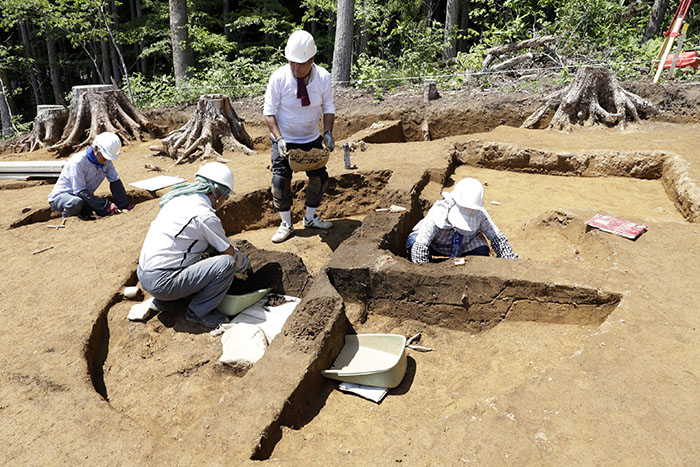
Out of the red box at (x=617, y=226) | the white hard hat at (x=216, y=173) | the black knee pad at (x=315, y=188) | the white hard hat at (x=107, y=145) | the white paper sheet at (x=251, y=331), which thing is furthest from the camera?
the white hard hat at (x=107, y=145)

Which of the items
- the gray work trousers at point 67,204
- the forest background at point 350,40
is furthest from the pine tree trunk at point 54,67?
the gray work trousers at point 67,204

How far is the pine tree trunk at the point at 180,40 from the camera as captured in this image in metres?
12.4

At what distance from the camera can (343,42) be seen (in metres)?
10.4

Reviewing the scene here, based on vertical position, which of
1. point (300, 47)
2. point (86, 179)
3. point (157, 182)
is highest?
point (300, 47)

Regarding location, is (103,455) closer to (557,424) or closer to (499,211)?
(557,424)

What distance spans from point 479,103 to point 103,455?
27.2ft

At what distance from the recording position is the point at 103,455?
2.26 m

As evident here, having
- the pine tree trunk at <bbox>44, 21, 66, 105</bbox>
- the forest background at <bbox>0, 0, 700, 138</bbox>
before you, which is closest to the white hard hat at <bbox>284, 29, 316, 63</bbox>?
the forest background at <bbox>0, 0, 700, 138</bbox>

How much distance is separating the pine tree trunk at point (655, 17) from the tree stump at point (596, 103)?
17.8ft

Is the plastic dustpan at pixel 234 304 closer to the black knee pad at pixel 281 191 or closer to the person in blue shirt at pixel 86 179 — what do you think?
the black knee pad at pixel 281 191

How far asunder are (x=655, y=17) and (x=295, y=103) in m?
12.0

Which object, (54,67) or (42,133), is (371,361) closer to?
(42,133)

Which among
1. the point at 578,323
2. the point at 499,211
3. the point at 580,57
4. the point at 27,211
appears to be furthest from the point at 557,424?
the point at 580,57

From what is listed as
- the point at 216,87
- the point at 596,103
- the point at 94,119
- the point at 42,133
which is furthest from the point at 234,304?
the point at 216,87
